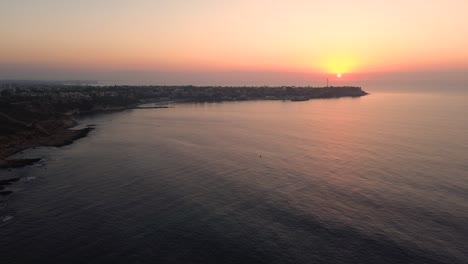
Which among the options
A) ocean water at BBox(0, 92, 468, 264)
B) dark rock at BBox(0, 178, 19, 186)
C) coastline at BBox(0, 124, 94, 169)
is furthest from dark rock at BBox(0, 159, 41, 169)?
dark rock at BBox(0, 178, 19, 186)

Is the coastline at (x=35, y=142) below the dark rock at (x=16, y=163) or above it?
above

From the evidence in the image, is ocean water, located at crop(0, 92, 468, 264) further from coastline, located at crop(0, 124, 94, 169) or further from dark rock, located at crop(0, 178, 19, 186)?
coastline, located at crop(0, 124, 94, 169)

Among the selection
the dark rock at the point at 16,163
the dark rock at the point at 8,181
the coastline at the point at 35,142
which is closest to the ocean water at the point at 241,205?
the dark rock at the point at 8,181

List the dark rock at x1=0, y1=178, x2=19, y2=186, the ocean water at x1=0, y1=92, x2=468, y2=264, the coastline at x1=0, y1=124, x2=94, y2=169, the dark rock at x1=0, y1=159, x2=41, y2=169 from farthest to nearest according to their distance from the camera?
the coastline at x1=0, y1=124, x2=94, y2=169, the dark rock at x1=0, y1=159, x2=41, y2=169, the dark rock at x1=0, y1=178, x2=19, y2=186, the ocean water at x1=0, y1=92, x2=468, y2=264

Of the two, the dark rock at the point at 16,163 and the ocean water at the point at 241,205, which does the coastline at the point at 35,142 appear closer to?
the dark rock at the point at 16,163

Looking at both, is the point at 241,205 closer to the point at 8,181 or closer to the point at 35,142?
the point at 8,181

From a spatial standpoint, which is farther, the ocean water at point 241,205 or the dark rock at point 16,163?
the dark rock at point 16,163

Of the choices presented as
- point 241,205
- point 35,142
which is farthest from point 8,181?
point 241,205

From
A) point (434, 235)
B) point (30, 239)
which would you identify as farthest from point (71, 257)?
point (434, 235)

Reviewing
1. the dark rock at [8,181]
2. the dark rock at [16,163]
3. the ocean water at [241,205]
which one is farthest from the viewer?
the dark rock at [16,163]

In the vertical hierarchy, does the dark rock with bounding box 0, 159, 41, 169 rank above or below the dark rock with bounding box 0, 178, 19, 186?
above
